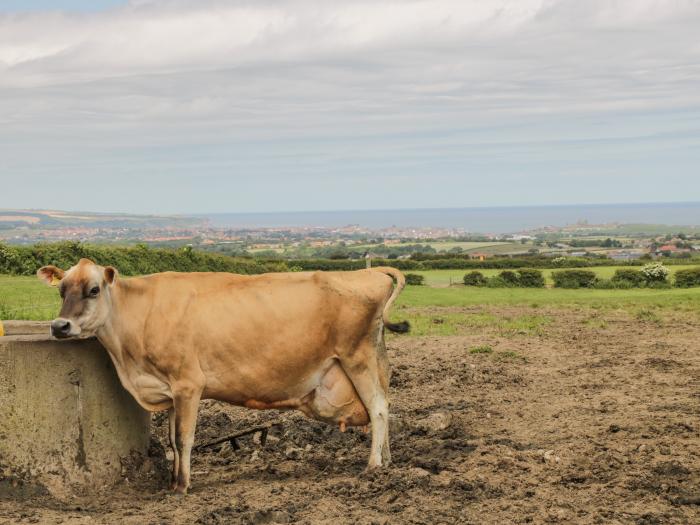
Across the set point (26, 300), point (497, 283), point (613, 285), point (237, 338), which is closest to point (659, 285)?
point (613, 285)

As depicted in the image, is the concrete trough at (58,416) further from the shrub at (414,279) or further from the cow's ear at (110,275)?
the shrub at (414,279)

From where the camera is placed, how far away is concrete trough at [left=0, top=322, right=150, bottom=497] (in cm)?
916

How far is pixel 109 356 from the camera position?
383 inches

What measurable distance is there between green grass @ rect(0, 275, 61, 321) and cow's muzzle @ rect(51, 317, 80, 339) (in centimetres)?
1142

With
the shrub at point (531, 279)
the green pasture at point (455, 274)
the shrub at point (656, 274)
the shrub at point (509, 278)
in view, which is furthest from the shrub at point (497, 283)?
the shrub at point (656, 274)

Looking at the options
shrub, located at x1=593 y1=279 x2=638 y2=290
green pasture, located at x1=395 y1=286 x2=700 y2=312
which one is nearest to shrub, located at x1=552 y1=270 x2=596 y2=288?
shrub, located at x1=593 y1=279 x2=638 y2=290

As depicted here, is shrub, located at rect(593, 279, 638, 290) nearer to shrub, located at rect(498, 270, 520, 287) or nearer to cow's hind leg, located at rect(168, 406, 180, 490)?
shrub, located at rect(498, 270, 520, 287)

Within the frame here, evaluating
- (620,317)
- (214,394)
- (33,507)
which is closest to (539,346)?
(620,317)

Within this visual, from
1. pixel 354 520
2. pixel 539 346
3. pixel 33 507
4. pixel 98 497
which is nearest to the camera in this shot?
pixel 354 520

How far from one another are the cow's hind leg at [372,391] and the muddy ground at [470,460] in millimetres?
241

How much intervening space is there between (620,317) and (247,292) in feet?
55.5

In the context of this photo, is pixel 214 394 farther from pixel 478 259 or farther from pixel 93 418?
pixel 478 259

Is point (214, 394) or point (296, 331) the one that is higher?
point (296, 331)

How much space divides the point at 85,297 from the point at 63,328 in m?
0.48
